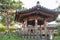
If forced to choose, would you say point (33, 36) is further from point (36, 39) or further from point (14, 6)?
point (14, 6)

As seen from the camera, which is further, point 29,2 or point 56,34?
point 29,2

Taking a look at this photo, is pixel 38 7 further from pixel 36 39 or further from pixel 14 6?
pixel 14 6

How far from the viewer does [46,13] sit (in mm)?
18094

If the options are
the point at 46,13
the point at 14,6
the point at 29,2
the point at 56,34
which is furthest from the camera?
the point at 29,2

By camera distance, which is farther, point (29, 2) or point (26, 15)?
point (29, 2)

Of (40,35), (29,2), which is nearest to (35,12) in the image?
(40,35)

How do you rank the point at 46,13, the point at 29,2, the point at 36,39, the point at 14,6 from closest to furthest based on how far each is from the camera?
the point at 36,39, the point at 46,13, the point at 14,6, the point at 29,2

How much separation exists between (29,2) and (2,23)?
10.8 meters

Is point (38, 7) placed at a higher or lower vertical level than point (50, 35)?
higher

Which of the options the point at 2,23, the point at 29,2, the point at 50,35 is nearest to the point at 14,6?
the point at 2,23

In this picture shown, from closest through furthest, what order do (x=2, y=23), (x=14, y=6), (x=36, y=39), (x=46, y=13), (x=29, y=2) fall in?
(x=36, y=39), (x=46, y=13), (x=14, y=6), (x=2, y=23), (x=29, y=2)

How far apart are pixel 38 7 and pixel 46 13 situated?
2.92 ft

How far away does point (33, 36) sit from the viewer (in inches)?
685

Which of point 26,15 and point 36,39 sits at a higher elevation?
point 26,15
